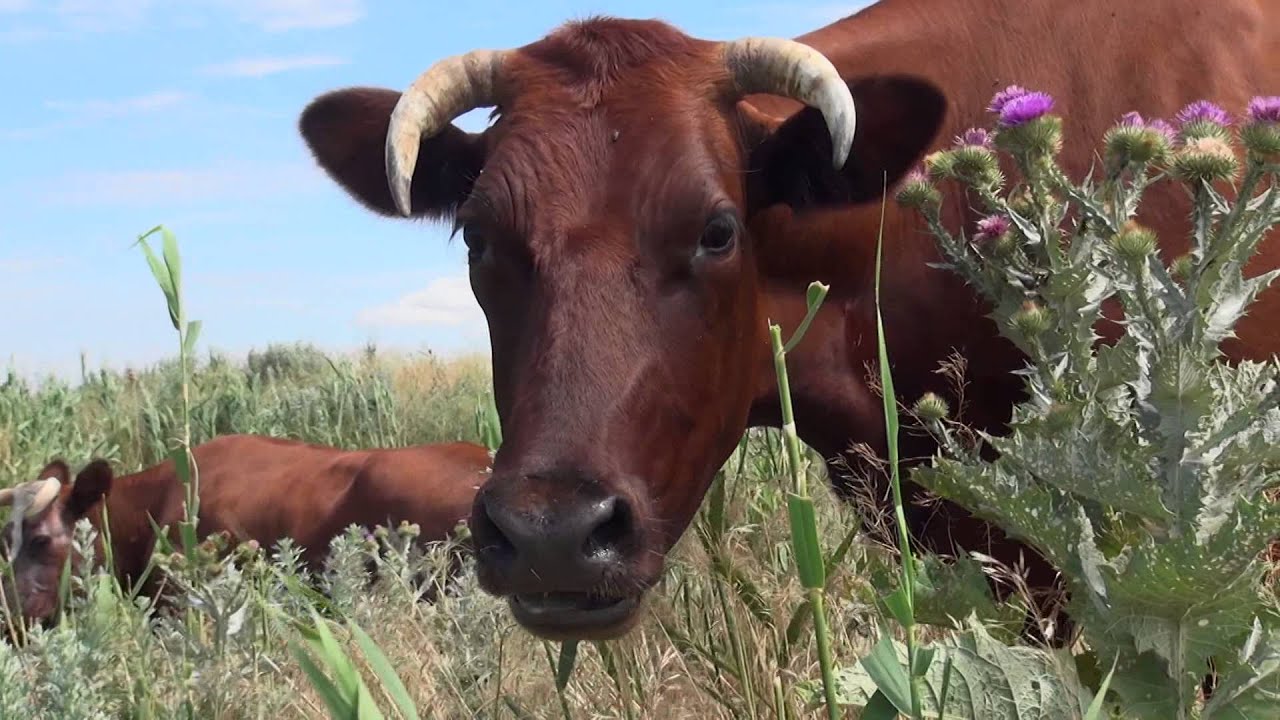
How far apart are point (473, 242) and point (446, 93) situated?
50cm

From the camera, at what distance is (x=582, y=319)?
2760mm

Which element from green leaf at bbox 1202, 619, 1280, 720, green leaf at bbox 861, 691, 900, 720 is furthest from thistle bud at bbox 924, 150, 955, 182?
green leaf at bbox 861, 691, 900, 720

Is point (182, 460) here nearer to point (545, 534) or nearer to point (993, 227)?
point (545, 534)

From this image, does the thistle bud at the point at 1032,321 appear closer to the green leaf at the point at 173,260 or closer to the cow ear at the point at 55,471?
the green leaf at the point at 173,260

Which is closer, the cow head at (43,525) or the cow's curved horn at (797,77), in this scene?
the cow's curved horn at (797,77)

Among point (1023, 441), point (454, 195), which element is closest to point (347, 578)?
point (454, 195)

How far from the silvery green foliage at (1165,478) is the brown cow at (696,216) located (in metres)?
0.69

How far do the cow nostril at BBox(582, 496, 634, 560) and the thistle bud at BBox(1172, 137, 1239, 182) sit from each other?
1.13 metres

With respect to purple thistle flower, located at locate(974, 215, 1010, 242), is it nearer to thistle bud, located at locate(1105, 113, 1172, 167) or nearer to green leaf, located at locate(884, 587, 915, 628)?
thistle bud, located at locate(1105, 113, 1172, 167)

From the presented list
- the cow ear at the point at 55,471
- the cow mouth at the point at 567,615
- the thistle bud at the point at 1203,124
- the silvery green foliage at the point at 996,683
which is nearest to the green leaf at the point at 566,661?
the cow mouth at the point at 567,615

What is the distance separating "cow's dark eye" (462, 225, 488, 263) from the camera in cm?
320

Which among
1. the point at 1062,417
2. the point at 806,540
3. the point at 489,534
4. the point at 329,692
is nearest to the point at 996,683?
the point at 1062,417

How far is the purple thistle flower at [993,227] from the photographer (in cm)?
274

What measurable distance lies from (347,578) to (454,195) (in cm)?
113
